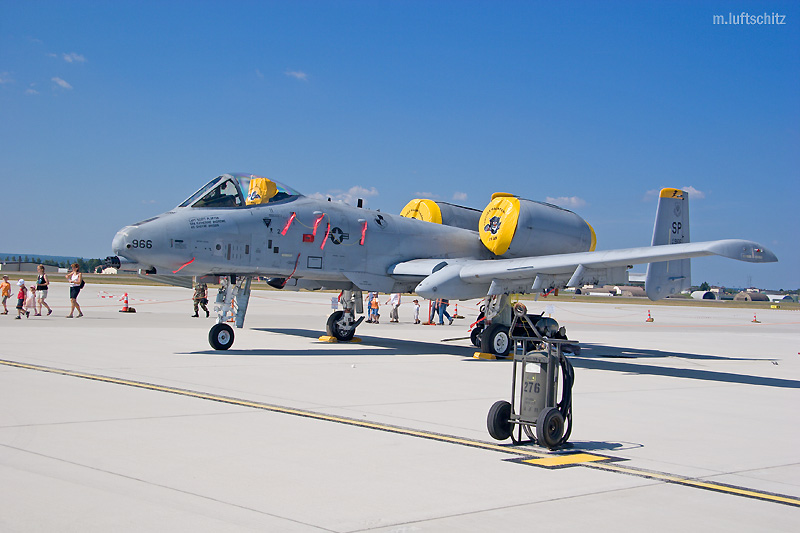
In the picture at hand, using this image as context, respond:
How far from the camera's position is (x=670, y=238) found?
18.0 meters

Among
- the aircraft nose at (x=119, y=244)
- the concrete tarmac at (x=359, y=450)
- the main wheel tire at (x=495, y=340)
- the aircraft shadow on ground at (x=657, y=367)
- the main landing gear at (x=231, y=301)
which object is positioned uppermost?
the aircraft nose at (x=119, y=244)

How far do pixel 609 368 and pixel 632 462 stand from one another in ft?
30.1

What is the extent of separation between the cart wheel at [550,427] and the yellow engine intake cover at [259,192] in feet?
36.0

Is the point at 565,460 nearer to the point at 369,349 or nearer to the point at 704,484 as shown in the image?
the point at 704,484

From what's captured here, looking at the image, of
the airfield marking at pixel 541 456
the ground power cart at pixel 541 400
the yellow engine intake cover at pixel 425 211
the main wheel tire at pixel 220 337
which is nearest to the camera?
the airfield marking at pixel 541 456

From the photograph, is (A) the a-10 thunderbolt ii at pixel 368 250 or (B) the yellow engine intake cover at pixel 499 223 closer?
(A) the a-10 thunderbolt ii at pixel 368 250

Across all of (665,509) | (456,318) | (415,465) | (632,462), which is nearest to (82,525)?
(415,465)

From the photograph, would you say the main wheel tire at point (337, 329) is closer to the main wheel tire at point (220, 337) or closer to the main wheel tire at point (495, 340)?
the main wheel tire at point (220, 337)

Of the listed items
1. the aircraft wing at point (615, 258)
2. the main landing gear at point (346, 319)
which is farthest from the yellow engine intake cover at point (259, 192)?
the aircraft wing at point (615, 258)

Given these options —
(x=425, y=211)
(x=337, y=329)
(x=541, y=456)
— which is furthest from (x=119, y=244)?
(x=541, y=456)

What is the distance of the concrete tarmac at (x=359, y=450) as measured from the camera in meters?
5.02

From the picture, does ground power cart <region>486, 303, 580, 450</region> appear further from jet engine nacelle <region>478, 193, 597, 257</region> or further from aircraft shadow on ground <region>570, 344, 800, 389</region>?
jet engine nacelle <region>478, 193, 597, 257</region>

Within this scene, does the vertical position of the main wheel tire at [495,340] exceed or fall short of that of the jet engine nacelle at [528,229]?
it falls short

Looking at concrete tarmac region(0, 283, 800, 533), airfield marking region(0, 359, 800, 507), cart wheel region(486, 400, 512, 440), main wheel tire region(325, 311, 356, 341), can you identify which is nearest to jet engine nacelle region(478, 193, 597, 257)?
main wheel tire region(325, 311, 356, 341)
